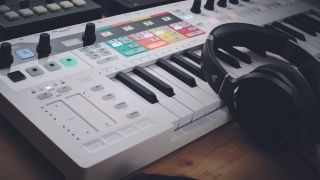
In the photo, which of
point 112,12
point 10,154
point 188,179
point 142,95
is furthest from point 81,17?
point 188,179

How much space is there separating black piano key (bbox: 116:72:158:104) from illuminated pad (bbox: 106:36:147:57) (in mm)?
83

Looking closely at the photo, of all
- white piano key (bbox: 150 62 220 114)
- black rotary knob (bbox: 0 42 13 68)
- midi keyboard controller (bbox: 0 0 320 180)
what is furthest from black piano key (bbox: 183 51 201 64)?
black rotary knob (bbox: 0 42 13 68)

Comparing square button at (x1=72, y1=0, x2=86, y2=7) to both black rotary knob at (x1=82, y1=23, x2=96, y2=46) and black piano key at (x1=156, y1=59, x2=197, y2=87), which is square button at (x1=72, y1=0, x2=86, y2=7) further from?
black piano key at (x1=156, y1=59, x2=197, y2=87)

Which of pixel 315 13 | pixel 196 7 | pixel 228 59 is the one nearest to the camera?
pixel 228 59

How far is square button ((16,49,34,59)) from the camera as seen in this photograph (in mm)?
951

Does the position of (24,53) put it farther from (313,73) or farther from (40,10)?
(313,73)

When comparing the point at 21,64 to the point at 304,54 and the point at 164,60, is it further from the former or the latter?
the point at 304,54

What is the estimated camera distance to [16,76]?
888 mm

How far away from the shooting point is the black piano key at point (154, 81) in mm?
965

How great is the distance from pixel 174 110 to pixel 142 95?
0.25ft

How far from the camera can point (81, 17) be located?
44.6 inches

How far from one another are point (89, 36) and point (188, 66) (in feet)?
0.81

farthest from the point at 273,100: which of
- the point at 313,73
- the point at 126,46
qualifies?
the point at 126,46

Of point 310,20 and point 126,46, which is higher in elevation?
point 126,46
